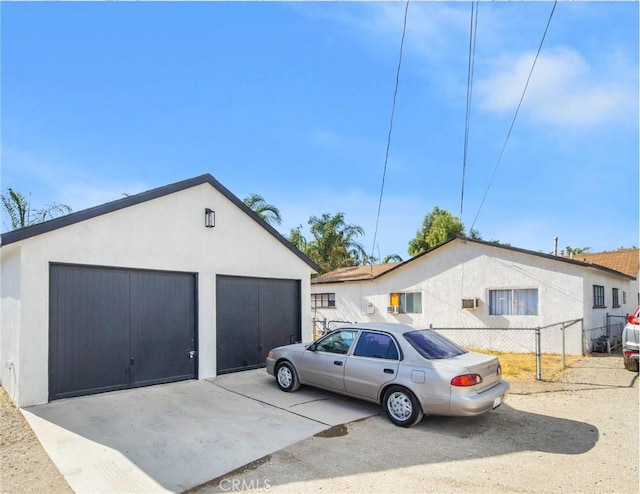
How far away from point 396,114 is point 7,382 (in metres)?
10.9

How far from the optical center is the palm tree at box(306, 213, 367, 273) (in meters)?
25.7

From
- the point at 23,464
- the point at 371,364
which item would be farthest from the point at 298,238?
the point at 23,464

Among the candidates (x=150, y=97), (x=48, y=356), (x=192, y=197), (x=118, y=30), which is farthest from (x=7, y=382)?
(x=150, y=97)

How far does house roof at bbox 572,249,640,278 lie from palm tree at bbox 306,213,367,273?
40.8ft

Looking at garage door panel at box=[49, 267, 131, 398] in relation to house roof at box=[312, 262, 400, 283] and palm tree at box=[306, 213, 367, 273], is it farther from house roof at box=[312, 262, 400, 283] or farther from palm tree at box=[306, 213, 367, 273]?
palm tree at box=[306, 213, 367, 273]

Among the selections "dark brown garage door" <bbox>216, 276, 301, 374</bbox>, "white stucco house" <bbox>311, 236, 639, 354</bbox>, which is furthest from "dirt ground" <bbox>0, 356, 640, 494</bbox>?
"white stucco house" <bbox>311, 236, 639, 354</bbox>

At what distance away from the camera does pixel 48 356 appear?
6.43 m

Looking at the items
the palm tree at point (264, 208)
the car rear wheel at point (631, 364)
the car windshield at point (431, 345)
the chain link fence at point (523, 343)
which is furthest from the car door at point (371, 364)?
the palm tree at point (264, 208)

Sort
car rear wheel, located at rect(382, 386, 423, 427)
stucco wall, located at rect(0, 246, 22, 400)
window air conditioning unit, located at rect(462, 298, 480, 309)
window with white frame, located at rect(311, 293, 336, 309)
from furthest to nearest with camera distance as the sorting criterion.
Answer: window with white frame, located at rect(311, 293, 336, 309) < window air conditioning unit, located at rect(462, 298, 480, 309) < stucco wall, located at rect(0, 246, 22, 400) < car rear wheel, located at rect(382, 386, 423, 427)

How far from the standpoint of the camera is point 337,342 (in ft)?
22.9

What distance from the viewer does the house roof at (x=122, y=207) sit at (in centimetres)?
615

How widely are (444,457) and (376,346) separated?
202cm

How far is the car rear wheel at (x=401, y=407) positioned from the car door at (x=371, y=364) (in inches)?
7.2

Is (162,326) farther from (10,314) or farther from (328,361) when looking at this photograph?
(328,361)
